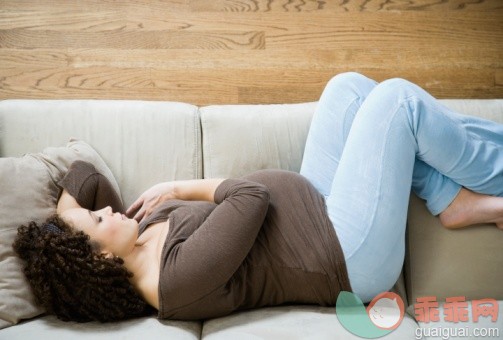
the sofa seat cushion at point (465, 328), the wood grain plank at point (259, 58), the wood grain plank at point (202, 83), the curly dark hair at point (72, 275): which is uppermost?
the wood grain plank at point (259, 58)

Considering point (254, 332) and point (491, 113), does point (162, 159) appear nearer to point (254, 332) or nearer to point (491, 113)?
point (254, 332)

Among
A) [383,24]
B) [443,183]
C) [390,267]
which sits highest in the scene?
[383,24]

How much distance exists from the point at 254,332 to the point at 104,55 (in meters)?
1.45

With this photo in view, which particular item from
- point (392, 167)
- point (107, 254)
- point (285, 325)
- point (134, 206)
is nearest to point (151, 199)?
point (134, 206)

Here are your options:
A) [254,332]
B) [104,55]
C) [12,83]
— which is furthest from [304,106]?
[12,83]

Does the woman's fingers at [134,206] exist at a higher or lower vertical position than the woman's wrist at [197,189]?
lower

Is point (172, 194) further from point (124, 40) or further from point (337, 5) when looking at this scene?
point (337, 5)

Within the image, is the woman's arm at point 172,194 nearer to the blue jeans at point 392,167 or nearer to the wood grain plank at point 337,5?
the blue jeans at point 392,167

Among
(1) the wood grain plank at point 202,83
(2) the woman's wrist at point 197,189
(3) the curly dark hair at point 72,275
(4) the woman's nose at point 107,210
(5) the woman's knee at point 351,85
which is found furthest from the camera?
(1) the wood grain plank at point 202,83

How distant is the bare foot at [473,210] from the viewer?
137 cm

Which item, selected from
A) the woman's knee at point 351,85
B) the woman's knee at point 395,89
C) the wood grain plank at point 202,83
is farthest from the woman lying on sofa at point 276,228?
the wood grain plank at point 202,83

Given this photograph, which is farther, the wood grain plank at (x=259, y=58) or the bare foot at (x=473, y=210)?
the wood grain plank at (x=259, y=58)

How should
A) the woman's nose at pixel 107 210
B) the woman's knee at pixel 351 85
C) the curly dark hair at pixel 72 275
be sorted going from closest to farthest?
1. the curly dark hair at pixel 72 275
2. the woman's nose at pixel 107 210
3. the woman's knee at pixel 351 85

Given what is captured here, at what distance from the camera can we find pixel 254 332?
1.28 metres
